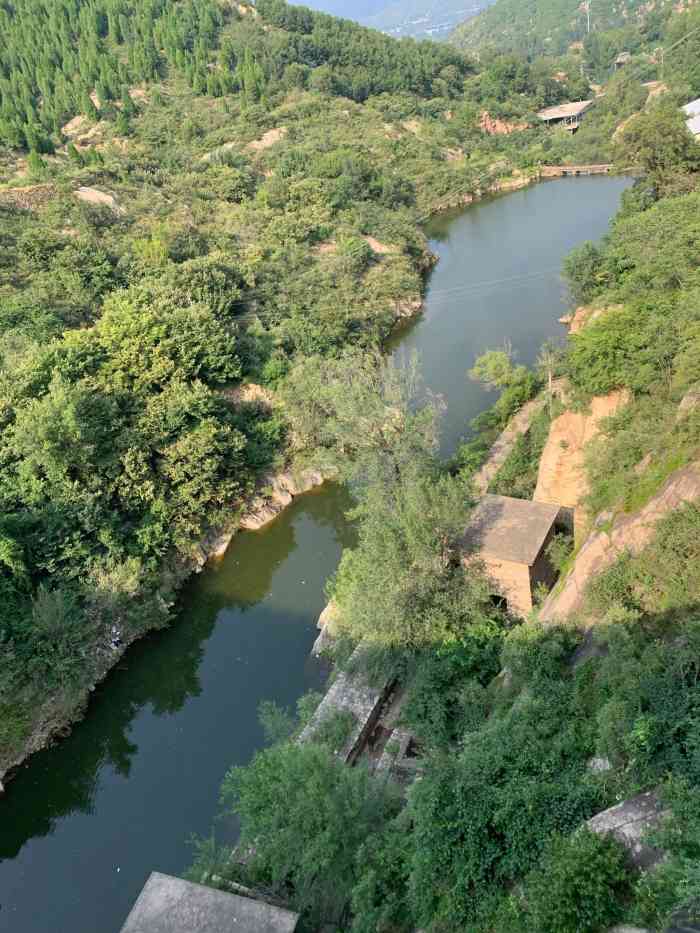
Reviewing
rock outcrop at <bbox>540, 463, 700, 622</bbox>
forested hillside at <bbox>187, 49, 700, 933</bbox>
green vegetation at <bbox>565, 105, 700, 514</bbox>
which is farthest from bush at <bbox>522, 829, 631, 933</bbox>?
green vegetation at <bbox>565, 105, 700, 514</bbox>

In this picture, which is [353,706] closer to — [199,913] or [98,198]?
[199,913]

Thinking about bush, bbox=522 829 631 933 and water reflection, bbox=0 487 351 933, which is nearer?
bush, bbox=522 829 631 933

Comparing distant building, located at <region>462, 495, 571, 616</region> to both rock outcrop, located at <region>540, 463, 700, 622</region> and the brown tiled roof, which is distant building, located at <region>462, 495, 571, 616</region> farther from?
rock outcrop, located at <region>540, 463, 700, 622</region>

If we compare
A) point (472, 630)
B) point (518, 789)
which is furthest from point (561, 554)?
point (518, 789)

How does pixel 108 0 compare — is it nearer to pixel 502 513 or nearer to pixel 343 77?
pixel 343 77

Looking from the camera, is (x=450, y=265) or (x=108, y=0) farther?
(x=108, y=0)

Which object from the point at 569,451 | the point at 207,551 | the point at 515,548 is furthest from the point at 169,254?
the point at 515,548

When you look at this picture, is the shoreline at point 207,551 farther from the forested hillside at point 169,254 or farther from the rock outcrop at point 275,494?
the forested hillside at point 169,254
